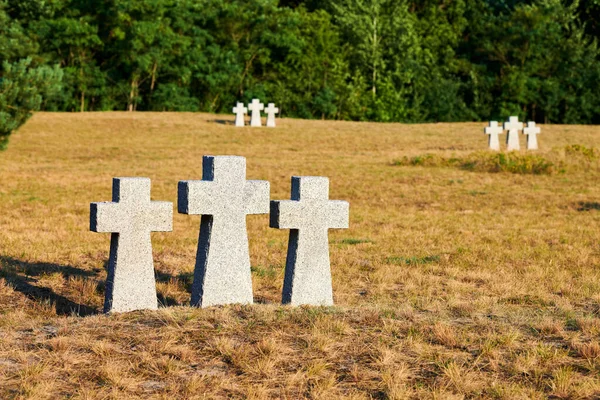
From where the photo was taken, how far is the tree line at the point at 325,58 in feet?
157

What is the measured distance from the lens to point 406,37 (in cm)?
5269

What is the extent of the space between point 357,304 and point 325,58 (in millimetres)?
45415

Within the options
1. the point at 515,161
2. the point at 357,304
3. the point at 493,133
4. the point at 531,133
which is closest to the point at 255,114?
the point at 493,133

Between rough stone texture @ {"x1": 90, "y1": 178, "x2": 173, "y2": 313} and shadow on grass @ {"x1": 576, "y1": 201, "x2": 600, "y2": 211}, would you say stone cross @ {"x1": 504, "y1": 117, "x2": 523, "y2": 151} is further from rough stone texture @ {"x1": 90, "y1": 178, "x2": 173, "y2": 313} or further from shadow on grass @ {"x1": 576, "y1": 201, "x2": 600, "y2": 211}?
rough stone texture @ {"x1": 90, "y1": 178, "x2": 173, "y2": 313}

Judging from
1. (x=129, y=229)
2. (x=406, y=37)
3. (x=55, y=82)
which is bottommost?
(x=129, y=229)

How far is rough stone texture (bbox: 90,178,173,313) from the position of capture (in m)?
7.67

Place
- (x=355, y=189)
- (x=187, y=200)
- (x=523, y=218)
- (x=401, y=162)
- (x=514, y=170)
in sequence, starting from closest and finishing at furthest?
(x=187, y=200), (x=523, y=218), (x=355, y=189), (x=514, y=170), (x=401, y=162)

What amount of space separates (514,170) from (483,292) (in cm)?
1540

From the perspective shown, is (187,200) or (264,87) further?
(264,87)

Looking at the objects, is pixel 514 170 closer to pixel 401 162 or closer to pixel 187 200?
pixel 401 162

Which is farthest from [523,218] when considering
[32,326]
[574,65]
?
[574,65]

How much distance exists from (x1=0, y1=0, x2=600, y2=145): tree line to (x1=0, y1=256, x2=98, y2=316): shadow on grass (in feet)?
122

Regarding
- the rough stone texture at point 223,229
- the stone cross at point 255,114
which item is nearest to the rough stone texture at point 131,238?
the rough stone texture at point 223,229

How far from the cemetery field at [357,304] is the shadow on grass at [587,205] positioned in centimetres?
3
